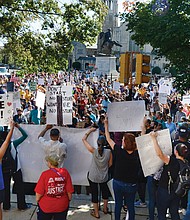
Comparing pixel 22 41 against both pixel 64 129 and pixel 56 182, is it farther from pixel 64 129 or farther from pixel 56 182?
pixel 56 182

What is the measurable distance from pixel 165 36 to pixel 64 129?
12.7 ft

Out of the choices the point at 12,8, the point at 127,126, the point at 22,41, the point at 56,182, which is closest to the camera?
the point at 56,182

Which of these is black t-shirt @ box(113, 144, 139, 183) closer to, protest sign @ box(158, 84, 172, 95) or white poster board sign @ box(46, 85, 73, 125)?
white poster board sign @ box(46, 85, 73, 125)

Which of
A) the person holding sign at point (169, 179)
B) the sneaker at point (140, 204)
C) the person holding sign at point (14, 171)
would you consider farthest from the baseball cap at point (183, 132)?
the person holding sign at point (14, 171)

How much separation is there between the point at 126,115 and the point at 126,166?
42.4 inches

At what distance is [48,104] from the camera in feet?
21.1

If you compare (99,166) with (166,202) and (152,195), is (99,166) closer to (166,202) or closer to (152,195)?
(152,195)

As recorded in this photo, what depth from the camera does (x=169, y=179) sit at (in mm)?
4645

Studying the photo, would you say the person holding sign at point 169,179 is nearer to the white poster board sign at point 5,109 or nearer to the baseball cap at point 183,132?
the baseball cap at point 183,132

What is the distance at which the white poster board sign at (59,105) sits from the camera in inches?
249

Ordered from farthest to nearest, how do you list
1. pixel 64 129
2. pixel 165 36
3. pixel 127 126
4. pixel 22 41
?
pixel 22 41 → pixel 165 36 → pixel 64 129 → pixel 127 126

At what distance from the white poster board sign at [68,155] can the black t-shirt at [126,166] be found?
1.30 metres

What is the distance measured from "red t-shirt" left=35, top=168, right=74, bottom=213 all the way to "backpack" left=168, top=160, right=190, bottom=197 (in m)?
1.46

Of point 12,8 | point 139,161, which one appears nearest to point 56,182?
point 139,161
